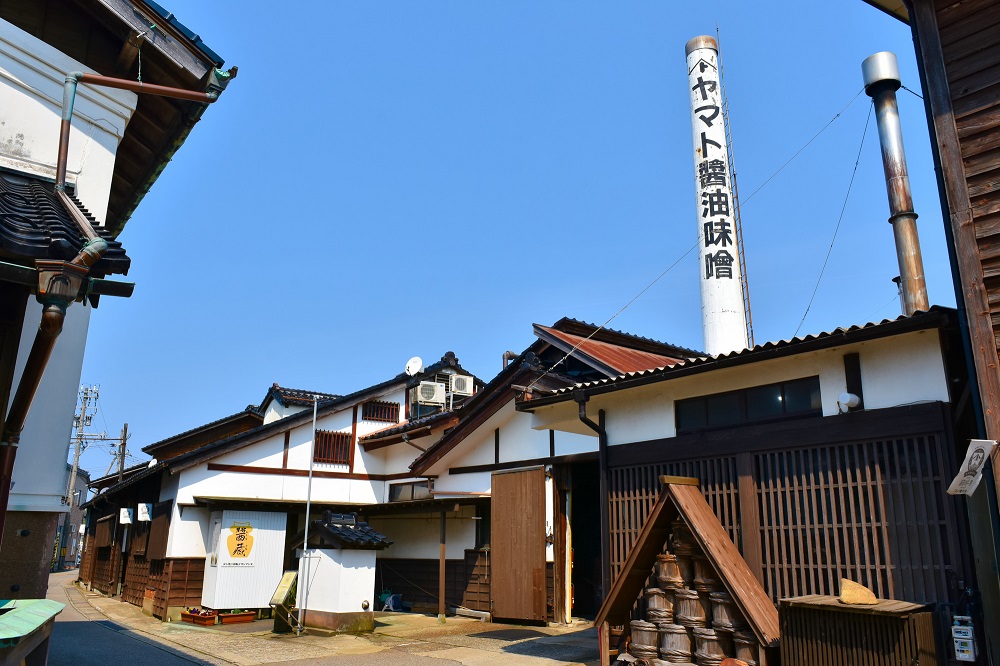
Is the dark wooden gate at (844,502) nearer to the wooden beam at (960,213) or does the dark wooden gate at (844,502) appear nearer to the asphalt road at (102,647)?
the wooden beam at (960,213)

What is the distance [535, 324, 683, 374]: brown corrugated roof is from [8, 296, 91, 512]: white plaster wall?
9943 mm

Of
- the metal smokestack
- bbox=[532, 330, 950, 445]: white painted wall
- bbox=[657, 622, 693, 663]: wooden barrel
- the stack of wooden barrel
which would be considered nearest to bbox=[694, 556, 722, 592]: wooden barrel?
the stack of wooden barrel

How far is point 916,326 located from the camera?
7.57m

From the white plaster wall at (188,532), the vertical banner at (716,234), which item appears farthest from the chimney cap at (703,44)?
the white plaster wall at (188,532)

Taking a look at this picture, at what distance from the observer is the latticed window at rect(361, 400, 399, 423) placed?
79.0 feet

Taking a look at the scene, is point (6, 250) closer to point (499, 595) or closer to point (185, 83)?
point (185, 83)

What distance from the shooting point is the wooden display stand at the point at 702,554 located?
26.6 ft

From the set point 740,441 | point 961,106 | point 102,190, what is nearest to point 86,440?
point 102,190

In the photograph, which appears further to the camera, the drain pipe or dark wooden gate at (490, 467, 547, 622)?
dark wooden gate at (490, 467, 547, 622)

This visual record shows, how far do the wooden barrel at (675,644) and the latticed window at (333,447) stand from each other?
1572cm

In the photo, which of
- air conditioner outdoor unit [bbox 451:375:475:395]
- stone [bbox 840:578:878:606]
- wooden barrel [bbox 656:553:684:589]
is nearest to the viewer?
stone [bbox 840:578:878:606]

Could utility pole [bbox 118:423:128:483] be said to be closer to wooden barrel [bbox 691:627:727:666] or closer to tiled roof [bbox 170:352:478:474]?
tiled roof [bbox 170:352:478:474]

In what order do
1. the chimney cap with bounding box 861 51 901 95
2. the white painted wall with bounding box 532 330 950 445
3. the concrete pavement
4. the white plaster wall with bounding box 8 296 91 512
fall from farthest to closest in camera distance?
the chimney cap with bounding box 861 51 901 95
the concrete pavement
the white painted wall with bounding box 532 330 950 445
the white plaster wall with bounding box 8 296 91 512

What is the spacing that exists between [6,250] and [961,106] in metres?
8.61
